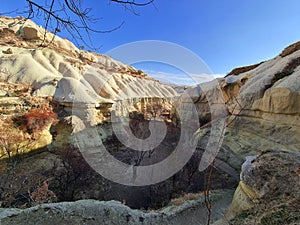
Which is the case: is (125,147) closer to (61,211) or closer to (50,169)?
(50,169)

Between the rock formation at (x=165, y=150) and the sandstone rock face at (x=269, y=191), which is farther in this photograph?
the rock formation at (x=165, y=150)

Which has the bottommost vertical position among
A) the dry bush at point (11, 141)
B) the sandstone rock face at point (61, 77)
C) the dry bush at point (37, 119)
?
the dry bush at point (11, 141)

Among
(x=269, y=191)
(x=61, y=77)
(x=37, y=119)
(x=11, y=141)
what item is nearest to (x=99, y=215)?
(x=269, y=191)

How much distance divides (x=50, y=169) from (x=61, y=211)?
25.3ft

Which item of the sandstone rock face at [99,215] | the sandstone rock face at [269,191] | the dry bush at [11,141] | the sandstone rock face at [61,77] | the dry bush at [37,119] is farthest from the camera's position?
the sandstone rock face at [61,77]

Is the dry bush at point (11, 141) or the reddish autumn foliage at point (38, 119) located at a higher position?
the reddish autumn foliage at point (38, 119)

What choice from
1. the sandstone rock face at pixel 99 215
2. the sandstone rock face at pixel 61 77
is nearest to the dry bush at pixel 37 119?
the sandstone rock face at pixel 61 77

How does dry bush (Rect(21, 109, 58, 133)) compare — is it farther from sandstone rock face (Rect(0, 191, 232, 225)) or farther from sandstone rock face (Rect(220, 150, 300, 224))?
sandstone rock face (Rect(220, 150, 300, 224))

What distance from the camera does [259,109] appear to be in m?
8.63

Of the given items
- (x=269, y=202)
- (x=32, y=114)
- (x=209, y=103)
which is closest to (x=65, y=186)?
(x=32, y=114)

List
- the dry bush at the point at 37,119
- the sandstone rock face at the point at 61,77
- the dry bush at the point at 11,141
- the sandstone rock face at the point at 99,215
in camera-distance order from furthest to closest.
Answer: the sandstone rock face at the point at 61,77, the dry bush at the point at 37,119, the dry bush at the point at 11,141, the sandstone rock face at the point at 99,215

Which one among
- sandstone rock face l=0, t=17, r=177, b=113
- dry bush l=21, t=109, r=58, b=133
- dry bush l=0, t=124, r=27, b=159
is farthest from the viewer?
sandstone rock face l=0, t=17, r=177, b=113

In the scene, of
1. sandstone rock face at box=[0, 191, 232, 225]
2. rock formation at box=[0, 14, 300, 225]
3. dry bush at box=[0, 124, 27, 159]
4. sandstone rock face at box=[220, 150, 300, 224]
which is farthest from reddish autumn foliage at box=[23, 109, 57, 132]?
sandstone rock face at box=[220, 150, 300, 224]

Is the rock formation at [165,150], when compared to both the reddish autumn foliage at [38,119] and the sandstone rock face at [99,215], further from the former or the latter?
the reddish autumn foliage at [38,119]
